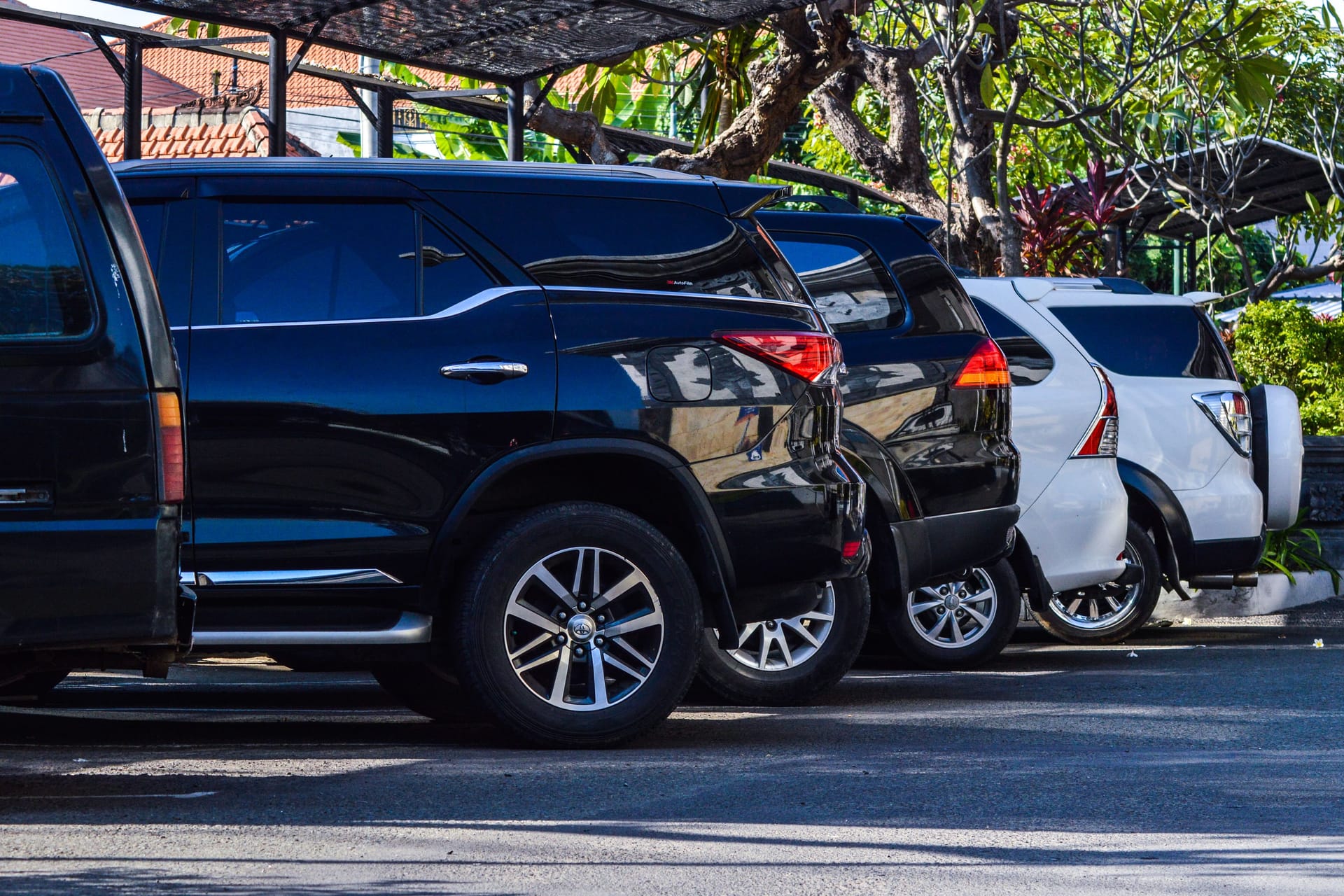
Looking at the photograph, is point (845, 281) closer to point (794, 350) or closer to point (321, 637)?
Result: point (794, 350)

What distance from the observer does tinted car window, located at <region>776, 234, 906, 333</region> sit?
808cm

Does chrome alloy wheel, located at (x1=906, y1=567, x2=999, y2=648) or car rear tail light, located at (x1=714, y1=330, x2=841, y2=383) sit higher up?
car rear tail light, located at (x1=714, y1=330, x2=841, y2=383)

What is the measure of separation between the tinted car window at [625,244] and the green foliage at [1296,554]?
6.95m

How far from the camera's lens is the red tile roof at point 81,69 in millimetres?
35000

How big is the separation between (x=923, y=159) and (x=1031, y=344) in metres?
5.40

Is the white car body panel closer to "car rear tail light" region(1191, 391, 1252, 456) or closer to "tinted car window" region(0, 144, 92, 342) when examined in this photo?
"car rear tail light" region(1191, 391, 1252, 456)

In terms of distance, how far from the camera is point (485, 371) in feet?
20.2

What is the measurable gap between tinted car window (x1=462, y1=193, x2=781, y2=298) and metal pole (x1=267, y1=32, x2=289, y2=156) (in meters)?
3.76

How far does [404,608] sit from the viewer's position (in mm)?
6176

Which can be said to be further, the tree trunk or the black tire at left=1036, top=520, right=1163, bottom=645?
the tree trunk

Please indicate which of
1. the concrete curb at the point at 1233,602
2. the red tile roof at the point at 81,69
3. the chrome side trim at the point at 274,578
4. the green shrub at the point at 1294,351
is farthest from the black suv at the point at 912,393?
the red tile roof at the point at 81,69

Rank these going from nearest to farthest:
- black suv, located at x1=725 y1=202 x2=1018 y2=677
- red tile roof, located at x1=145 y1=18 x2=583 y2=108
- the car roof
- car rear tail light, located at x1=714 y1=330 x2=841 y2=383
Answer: car rear tail light, located at x1=714 y1=330 x2=841 y2=383, black suv, located at x1=725 y1=202 x2=1018 y2=677, the car roof, red tile roof, located at x1=145 y1=18 x2=583 y2=108

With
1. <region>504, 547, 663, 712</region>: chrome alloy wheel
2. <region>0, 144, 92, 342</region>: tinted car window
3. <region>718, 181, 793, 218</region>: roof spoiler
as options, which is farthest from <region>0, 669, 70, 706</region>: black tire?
<region>718, 181, 793, 218</region>: roof spoiler

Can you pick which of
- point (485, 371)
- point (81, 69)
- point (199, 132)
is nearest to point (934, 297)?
point (485, 371)
